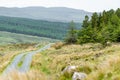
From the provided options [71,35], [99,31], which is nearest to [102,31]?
[99,31]

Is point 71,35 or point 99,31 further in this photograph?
point 71,35

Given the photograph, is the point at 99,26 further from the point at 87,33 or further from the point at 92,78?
the point at 92,78

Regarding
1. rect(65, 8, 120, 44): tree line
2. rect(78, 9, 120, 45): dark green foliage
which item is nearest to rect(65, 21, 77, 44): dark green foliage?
rect(65, 8, 120, 44): tree line

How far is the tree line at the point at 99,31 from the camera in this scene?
→ 48.5m

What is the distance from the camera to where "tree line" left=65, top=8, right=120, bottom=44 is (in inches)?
1908

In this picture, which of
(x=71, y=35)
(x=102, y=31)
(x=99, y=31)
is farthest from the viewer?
(x=71, y=35)

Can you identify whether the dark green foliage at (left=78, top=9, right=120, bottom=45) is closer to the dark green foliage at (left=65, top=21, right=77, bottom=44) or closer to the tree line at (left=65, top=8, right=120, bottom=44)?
the tree line at (left=65, top=8, right=120, bottom=44)

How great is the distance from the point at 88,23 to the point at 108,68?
2237 inches

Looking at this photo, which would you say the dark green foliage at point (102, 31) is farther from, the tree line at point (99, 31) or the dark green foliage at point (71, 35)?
the dark green foliage at point (71, 35)

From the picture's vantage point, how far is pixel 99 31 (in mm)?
60875

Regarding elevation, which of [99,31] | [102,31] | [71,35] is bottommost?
[71,35]

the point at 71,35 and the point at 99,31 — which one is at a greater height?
the point at 99,31

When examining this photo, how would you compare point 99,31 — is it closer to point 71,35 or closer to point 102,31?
point 71,35

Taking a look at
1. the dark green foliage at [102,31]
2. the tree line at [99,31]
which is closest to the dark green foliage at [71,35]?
the tree line at [99,31]
